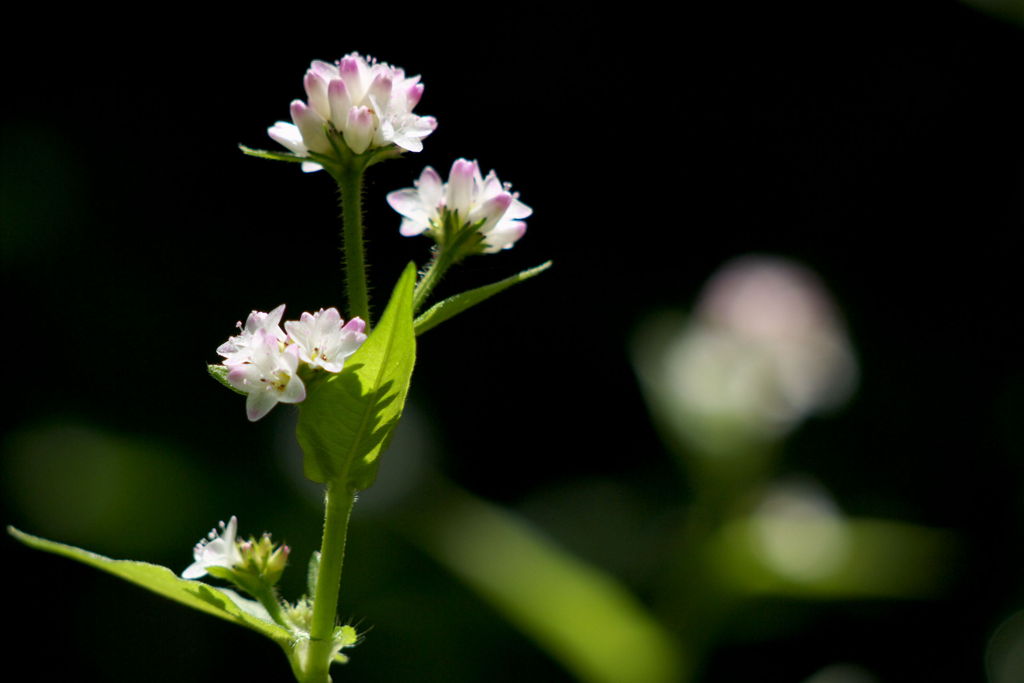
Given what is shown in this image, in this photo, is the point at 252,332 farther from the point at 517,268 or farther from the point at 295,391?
the point at 517,268

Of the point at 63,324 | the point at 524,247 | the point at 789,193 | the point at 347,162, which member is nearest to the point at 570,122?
the point at 524,247

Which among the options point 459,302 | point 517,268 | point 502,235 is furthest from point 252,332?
point 517,268

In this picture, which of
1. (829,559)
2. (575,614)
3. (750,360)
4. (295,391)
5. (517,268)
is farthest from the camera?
(517,268)

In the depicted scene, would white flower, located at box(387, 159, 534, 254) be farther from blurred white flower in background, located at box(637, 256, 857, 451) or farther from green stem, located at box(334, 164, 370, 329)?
blurred white flower in background, located at box(637, 256, 857, 451)

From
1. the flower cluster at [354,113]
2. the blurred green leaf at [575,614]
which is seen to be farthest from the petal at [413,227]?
the blurred green leaf at [575,614]

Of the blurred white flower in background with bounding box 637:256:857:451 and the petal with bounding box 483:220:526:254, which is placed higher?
the petal with bounding box 483:220:526:254

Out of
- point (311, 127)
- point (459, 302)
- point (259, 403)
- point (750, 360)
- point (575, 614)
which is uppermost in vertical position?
point (311, 127)

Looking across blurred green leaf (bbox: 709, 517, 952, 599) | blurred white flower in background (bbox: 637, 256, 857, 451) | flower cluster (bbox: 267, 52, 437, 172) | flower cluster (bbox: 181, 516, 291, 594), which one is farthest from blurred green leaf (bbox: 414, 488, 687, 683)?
flower cluster (bbox: 267, 52, 437, 172)
